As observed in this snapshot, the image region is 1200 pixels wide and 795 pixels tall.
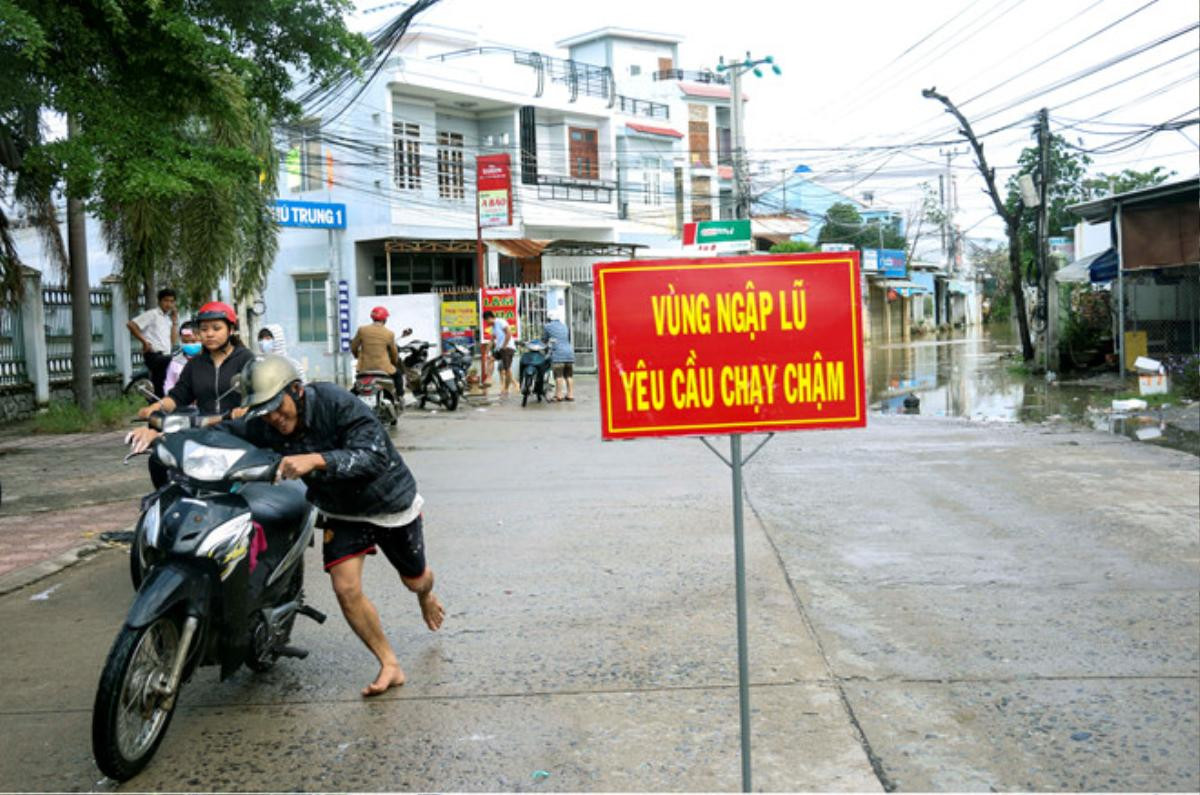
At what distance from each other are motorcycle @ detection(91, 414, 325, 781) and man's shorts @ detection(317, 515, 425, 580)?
24 cm

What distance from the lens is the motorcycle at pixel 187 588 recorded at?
3.85m

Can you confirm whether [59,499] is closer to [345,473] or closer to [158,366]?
[158,366]

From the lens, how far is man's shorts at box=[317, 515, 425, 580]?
15.4 feet

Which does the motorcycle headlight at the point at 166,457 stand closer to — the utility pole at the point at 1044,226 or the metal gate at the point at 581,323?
the utility pole at the point at 1044,226

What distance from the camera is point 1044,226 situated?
25.1m

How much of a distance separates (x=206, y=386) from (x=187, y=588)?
2502 millimetres

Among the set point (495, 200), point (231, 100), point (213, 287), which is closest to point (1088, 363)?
point (495, 200)

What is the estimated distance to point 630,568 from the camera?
702 centimetres

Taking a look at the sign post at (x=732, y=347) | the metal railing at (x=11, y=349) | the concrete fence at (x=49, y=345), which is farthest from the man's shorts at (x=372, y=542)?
the metal railing at (x=11, y=349)

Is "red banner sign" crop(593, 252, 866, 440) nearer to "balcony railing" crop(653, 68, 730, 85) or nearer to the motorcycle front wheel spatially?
the motorcycle front wheel

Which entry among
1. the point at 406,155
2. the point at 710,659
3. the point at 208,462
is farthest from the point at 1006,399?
the point at 406,155

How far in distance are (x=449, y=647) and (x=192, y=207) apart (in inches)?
437

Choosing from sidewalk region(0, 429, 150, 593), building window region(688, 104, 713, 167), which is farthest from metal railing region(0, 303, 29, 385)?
building window region(688, 104, 713, 167)

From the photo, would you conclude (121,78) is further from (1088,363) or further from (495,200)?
(1088,363)
